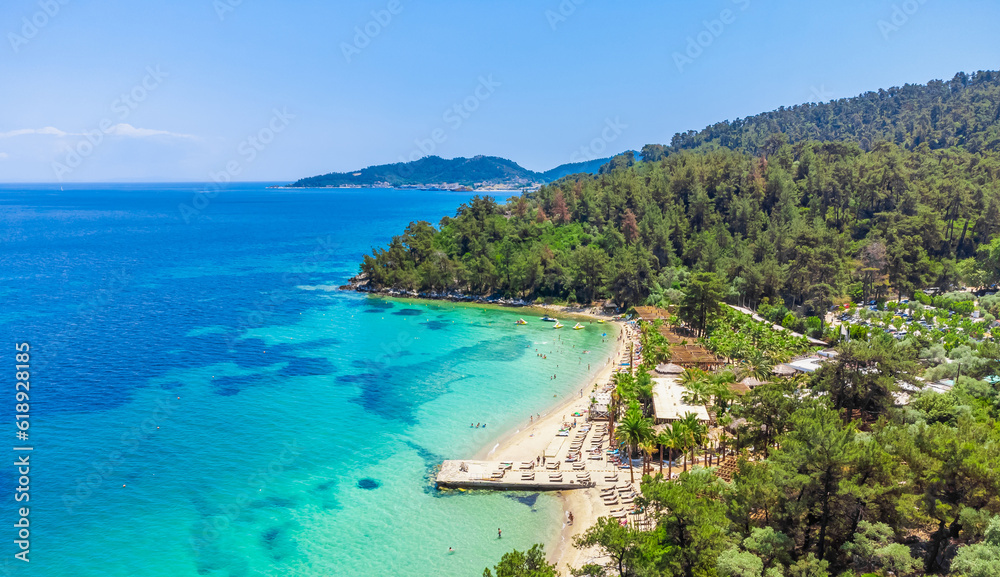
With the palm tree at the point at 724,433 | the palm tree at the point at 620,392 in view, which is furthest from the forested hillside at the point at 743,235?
the palm tree at the point at 724,433

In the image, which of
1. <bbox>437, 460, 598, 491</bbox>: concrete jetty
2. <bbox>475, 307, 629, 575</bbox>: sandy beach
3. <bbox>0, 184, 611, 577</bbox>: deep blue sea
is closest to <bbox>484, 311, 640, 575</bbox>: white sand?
<bbox>475, 307, 629, 575</bbox>: sandy beach

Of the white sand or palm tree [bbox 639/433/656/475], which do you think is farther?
palm tree [bbox 639/433/656/475]

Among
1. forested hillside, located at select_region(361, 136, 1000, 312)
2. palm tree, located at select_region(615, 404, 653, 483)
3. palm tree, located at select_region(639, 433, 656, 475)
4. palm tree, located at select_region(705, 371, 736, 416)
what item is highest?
forested hillside, located at select_region(361, 136, 1000, 312)

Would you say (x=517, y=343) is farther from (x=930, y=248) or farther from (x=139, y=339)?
(x=930, y=248)

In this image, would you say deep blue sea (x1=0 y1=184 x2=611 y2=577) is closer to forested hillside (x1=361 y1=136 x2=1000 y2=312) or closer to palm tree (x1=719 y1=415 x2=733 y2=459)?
palm tree (x1=719 y1=415 x2=733 y2=459)

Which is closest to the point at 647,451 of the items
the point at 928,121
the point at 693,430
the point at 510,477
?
the point at 693,430

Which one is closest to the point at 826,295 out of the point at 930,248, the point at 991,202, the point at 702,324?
the point at 702,324

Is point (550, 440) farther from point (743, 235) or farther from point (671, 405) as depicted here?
point (743, 235)
